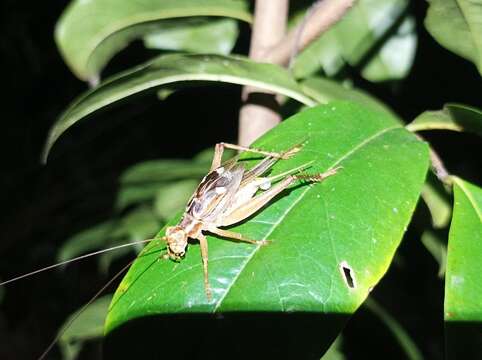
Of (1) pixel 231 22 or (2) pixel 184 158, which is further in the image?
(2) pixel 184 158

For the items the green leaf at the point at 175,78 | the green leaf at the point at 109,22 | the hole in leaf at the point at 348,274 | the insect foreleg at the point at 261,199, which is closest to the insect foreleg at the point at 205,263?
the insect foreleg at the point at 261,199

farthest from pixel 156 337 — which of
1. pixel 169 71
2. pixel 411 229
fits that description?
pixel 411 229

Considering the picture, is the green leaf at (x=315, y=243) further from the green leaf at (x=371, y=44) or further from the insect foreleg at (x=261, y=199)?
the green leaf at (x=371, y=44)

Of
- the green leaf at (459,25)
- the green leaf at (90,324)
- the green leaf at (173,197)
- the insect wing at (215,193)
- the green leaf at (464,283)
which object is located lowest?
the green leaf at (90,324)

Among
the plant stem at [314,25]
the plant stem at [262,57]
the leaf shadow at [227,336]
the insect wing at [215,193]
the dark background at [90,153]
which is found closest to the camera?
the leaf shadow at [227,336]

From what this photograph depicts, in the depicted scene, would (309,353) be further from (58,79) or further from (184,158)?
(58,79)

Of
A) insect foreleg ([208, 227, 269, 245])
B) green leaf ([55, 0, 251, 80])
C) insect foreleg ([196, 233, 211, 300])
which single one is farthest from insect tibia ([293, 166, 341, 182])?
green leaf ([55, 0, 251, 80])

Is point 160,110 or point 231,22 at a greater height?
point 231,22
